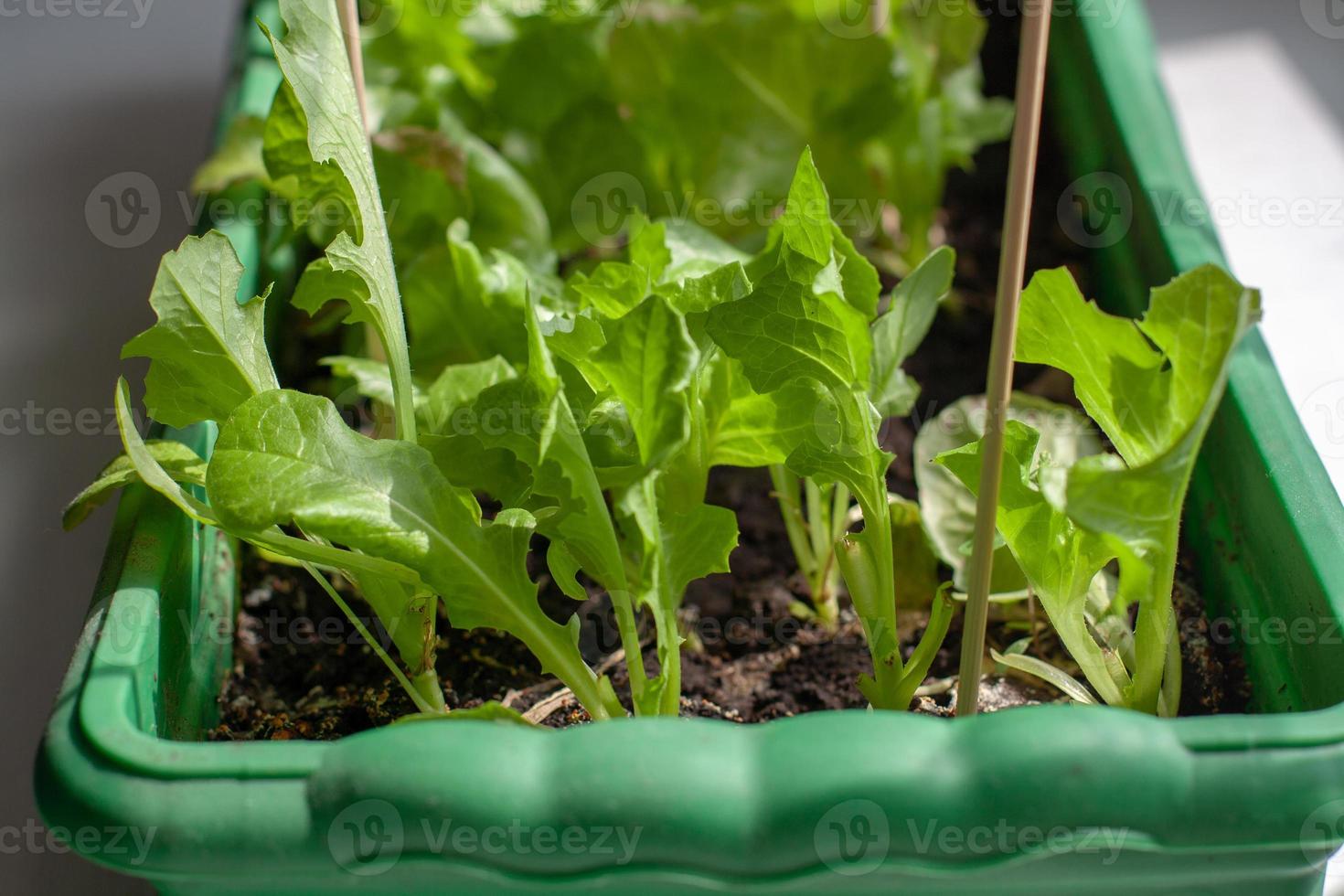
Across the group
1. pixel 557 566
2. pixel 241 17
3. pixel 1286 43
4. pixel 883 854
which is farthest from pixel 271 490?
pixel 1286 43

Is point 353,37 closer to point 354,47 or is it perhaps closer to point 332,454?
point 354,47

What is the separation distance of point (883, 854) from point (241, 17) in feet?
2.35

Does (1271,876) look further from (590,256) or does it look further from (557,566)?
(590,256)

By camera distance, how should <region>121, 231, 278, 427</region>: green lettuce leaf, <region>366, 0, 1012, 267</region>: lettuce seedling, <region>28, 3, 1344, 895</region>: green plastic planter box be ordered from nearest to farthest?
<region>28, 3, 1344, 895</region>: green plastic planter box < <region>121, 231, 278, 427</region>: green lettuce leaf < <region>366, 0, 1012, 267</region>: lettuce seedling

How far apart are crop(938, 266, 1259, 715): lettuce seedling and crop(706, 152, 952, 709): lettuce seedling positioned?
1.3 inches

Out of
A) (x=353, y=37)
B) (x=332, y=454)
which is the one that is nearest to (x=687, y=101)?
(x=353, y=37)

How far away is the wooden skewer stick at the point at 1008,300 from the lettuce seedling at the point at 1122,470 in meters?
0.02

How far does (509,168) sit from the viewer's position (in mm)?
687

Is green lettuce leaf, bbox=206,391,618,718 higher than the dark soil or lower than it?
higher

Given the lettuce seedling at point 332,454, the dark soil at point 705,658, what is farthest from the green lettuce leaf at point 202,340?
the dark soil at point 705,658

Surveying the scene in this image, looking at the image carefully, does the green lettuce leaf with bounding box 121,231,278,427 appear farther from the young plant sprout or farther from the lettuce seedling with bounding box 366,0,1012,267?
the lettuce seedling with bounding box 366,0,1012,267

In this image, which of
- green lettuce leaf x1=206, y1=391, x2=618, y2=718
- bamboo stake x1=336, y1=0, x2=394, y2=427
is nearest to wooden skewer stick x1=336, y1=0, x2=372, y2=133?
bamboo stake x1=336, y1=0, x2=394, y2=427

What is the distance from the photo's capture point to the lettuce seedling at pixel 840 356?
1.42ft

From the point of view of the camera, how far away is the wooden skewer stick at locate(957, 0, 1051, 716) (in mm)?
365
